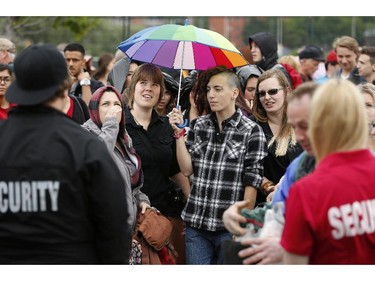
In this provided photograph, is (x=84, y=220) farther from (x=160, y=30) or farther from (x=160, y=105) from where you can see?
(x=160, y=105)

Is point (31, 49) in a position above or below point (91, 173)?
above

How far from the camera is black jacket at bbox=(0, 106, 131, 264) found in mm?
A: 4133

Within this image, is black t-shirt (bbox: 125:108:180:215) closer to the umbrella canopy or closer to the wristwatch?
the umbrella canopy

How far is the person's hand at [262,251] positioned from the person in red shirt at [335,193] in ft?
0.60

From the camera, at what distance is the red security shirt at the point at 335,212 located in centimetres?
364

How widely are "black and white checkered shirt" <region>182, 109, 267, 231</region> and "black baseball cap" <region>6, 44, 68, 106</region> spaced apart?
267cm

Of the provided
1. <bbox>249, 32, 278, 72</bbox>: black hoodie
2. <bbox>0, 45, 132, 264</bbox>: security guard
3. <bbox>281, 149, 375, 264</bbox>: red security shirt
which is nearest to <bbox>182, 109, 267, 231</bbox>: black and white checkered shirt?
<bbox>0, 45, 132, 264</bbox>: security guard

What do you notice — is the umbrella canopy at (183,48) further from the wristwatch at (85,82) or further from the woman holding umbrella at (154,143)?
the wristwatch at (85,82)

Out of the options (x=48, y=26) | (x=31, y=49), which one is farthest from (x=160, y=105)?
(x=48, y=26)

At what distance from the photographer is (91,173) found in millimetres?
4160

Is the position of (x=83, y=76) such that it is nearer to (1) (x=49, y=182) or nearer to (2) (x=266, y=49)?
(2) (x=266, y=49)

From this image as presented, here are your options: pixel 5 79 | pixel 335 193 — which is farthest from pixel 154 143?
pixel 335 193

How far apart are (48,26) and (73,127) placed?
1042 inches

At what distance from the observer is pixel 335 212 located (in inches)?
144
